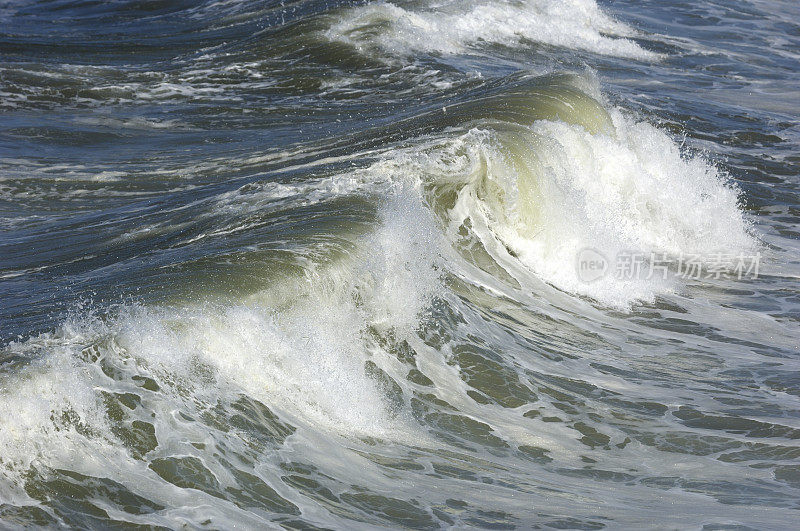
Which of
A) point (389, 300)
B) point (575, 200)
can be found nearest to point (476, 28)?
point (575, 200)

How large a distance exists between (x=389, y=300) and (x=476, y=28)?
10.0 metres

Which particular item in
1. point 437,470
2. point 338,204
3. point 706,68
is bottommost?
point 437,470

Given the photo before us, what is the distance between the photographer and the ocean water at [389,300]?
13.6 ft

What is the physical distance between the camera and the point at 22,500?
12.1ft

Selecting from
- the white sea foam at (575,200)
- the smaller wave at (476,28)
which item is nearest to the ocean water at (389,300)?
the white sea foam at (575,200)

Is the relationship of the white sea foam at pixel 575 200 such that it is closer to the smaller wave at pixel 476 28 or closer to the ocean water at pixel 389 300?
the ocean water at pixel 389 300

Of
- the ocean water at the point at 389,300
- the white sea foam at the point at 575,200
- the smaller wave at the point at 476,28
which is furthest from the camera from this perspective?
the smaller wave at the point at 476,28

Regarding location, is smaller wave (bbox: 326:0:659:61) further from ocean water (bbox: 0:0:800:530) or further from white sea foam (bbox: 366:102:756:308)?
white sea foam (bbox: 366:102:756:308)

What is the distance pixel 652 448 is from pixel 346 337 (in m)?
1.87

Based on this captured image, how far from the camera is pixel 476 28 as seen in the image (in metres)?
14.7

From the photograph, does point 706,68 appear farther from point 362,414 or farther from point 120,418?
point 120,418

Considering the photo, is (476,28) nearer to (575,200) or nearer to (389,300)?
(575,200)

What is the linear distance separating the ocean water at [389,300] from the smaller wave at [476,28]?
103 centimetres

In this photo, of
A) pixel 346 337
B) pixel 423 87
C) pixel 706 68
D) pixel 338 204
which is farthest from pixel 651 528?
pixel 706 68
